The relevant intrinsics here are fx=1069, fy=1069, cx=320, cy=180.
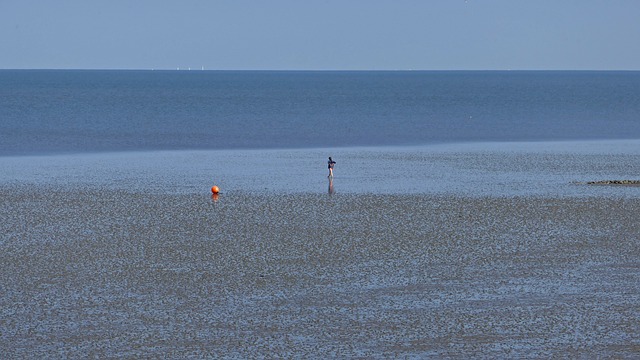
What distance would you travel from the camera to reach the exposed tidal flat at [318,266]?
19281 millimetres

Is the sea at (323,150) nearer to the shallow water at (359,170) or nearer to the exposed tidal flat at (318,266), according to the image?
the shallow water at (359,170)

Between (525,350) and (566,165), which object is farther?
(566,165)

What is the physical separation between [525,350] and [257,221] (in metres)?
14.5

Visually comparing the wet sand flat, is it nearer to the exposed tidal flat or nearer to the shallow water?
the exposed tidal flat

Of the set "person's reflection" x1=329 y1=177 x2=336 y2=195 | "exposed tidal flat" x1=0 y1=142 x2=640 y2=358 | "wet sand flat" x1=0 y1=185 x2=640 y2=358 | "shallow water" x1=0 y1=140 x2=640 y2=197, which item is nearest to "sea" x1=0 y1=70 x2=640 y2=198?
"shallow water" x1=0 y1=140 x2=640 y2=197

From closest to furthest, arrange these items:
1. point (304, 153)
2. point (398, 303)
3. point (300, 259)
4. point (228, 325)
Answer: point (228, 325) → point (398, 303) → point (300, 259) → point (304, 153)

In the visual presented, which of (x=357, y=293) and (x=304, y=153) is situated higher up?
(x=304, y=153)

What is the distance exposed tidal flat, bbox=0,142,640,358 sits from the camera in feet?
63.3

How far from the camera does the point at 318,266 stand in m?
25.4

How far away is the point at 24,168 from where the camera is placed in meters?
48.0

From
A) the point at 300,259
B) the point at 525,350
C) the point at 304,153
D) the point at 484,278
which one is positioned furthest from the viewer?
the point at 304,153

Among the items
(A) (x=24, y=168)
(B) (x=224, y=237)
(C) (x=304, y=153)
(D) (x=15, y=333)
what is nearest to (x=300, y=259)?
(B) (x=224, y=237)

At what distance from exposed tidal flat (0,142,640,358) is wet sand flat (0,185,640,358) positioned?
64 mm

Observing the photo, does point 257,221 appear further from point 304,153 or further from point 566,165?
point 304,153
